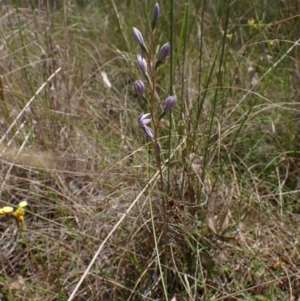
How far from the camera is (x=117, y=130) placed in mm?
1827

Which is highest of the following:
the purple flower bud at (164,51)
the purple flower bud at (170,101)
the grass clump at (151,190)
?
the purple flower bud at (164,51)

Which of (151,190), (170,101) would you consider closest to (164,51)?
(170,101)

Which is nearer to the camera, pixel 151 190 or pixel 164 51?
pixel 164 51

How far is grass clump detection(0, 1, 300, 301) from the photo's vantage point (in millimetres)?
1369

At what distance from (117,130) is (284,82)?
1.82ft

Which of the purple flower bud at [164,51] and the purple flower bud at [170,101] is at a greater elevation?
the purple flower bud at [164,51]

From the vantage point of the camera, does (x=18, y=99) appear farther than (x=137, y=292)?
Yes

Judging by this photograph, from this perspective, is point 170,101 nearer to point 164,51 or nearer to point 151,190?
point 164,51

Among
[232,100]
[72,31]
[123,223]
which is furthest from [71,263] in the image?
[72,31]

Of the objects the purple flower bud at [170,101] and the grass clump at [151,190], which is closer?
the purple flower bud at [170,101]

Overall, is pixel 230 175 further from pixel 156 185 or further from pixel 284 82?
pixel 284 82

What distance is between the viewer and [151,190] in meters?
1.16

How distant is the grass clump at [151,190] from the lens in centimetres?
137

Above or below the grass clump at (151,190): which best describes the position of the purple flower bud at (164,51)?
above
